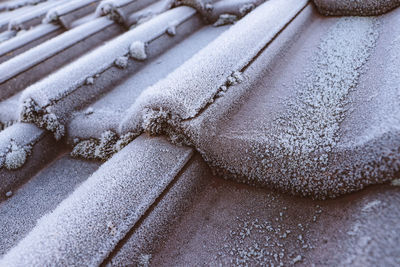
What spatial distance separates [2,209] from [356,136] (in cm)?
132

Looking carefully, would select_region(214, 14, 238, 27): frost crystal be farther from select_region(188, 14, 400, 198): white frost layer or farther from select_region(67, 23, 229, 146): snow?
select_region(188, 14, 400, 198): white frost layer

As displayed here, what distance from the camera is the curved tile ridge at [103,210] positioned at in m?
0.66

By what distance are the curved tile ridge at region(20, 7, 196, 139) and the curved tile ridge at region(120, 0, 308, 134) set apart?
46cm

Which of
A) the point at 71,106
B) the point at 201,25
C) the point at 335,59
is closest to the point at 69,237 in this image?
the point at 71,106

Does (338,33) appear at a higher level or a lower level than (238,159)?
higher

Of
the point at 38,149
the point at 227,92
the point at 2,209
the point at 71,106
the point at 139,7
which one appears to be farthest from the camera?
the point at 139,7

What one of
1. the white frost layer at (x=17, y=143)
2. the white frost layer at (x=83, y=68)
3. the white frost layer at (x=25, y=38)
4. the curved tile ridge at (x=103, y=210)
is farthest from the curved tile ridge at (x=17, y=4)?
the curved tile ridge at (x=103, y=210)

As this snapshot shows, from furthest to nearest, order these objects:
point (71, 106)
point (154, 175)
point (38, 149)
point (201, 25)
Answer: point (201, 25), point (71, 106), point (38, 149), point (154, 175)

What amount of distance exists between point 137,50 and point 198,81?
2.87 ft

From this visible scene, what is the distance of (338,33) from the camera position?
1.37 metres

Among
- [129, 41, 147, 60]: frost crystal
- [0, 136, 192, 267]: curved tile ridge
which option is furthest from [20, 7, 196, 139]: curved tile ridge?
[0, 136, 192, 267]: curved tile ridge

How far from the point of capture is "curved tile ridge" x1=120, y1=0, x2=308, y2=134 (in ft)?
3.02

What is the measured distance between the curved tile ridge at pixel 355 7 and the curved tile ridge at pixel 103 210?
1277 mm

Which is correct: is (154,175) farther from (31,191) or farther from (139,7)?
(139,7)
